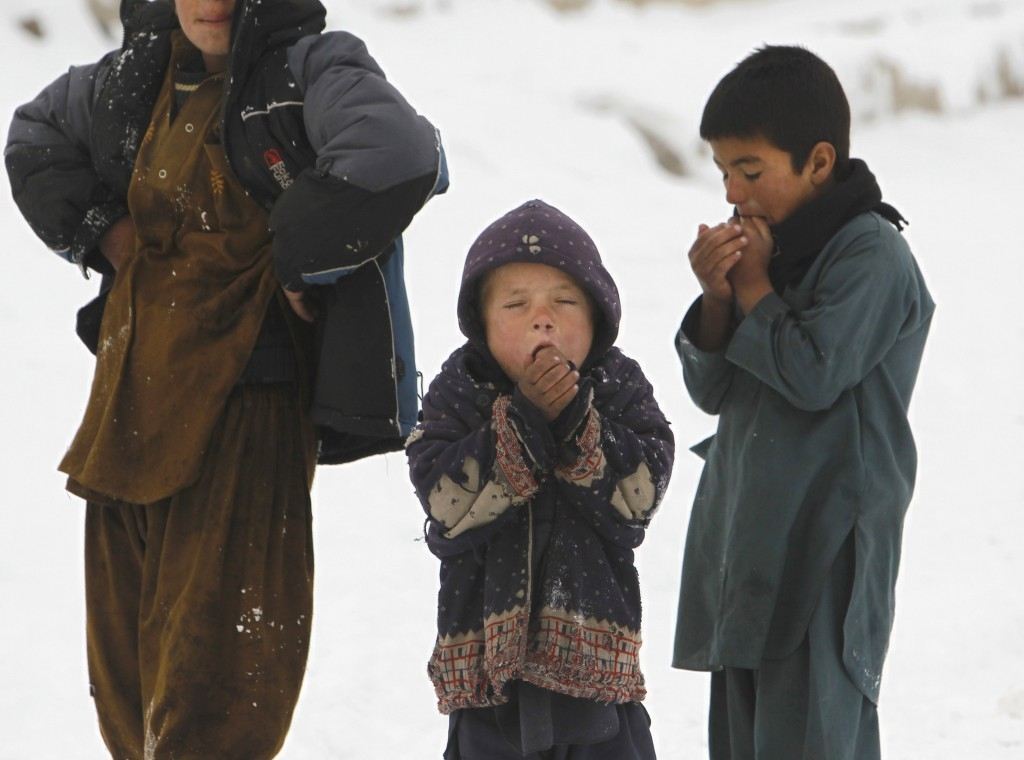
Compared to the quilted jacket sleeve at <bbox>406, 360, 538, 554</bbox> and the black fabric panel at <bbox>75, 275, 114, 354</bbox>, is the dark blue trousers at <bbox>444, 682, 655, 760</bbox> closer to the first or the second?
the quilted jacket sleeve at <bbox>406, 360, 538, 554</bbox>

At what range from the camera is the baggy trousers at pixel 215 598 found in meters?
2.56

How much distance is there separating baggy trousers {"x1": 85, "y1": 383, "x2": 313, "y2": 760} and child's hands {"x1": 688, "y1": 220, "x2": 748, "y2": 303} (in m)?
0.76

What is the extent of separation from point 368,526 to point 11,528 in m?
1.01

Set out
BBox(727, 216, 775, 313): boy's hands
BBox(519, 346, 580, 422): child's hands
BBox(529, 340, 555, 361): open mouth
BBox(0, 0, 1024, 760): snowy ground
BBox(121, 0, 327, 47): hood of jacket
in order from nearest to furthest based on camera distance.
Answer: BBox(519, 346, 580, 422): child's hands
BBox(529, 340, 555, 361): open mouth
BBox(727, 216, 775, 313): boy's hands
BBox(121, 0, 327, 47): hood of jacket
BBox(0, 0, 1024, 760): snowy ground

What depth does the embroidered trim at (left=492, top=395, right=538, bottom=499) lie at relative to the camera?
7.18 ft

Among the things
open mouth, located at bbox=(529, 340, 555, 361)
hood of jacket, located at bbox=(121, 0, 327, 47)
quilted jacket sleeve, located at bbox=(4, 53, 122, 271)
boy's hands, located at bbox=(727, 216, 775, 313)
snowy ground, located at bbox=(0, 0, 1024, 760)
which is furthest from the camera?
snowy ground, located at bbox=(0, 0, 1024, 760)

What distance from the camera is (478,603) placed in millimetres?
2309

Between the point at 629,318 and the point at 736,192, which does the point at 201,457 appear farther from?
the point at 629,318

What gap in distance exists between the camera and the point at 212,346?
2.61 meters

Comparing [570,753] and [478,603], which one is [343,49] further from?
[570,753]

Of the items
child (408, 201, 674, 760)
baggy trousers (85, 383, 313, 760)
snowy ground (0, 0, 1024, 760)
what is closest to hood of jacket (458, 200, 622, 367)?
child (408, 201, 674, 760)

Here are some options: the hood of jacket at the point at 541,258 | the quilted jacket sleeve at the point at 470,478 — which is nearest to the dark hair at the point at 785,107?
the hood of jacket at the point at 541,258

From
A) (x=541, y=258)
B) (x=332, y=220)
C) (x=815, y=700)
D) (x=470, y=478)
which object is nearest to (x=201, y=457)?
(x=332, y=220)

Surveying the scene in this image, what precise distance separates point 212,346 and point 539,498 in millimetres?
658
